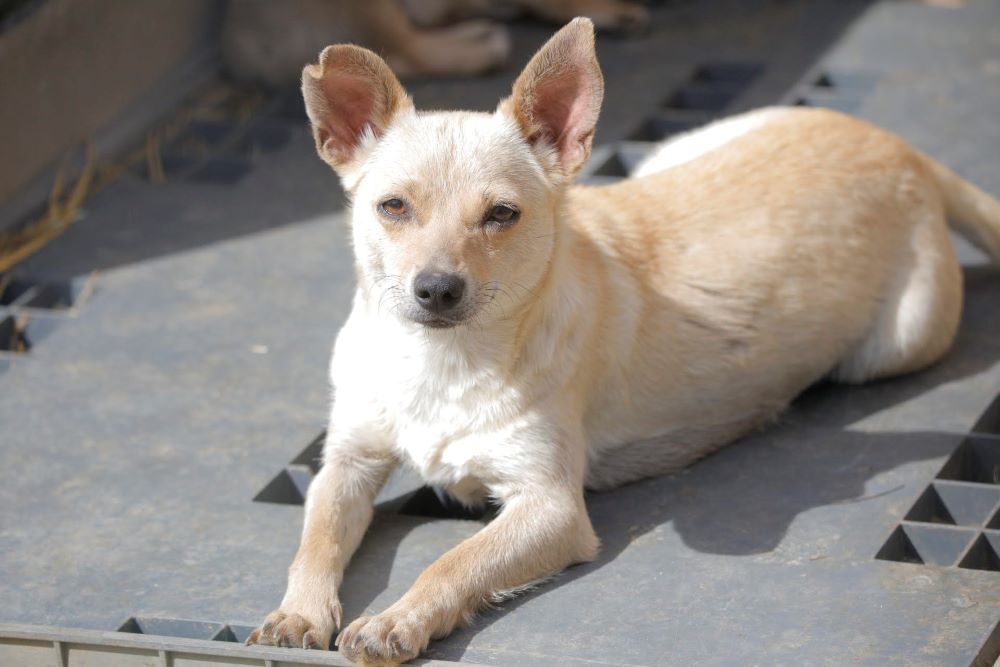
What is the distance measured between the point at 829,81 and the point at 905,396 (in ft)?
9.16

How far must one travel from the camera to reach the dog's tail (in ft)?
16.1

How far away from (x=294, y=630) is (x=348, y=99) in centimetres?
144

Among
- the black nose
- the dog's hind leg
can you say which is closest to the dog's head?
the black nose

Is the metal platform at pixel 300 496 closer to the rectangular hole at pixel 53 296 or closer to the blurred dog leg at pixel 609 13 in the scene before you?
the rectangular hole at pixel 53 296

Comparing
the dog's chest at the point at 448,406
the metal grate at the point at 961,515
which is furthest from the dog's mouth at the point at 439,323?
the metal grate at the point at 961,515

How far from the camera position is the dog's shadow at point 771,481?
3764 mm

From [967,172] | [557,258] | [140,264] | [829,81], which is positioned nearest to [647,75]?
[829,81]

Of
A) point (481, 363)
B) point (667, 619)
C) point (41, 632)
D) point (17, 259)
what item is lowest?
point (17, 259)

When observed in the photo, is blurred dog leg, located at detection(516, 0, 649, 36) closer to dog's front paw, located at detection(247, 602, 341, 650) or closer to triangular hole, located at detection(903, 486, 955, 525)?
triangular hole, located at detection(903, 486, 955, 525)

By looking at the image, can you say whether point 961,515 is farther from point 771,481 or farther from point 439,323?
point 439,323

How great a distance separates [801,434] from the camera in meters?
4.36

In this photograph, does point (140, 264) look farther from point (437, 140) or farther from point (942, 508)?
point (942, 508)

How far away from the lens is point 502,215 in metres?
3.61

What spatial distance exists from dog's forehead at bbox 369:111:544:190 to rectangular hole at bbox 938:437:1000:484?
1.58m
